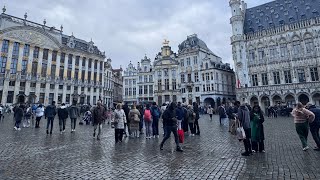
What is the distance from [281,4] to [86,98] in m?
51.0

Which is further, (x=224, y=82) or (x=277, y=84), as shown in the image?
(x=224, y=82)

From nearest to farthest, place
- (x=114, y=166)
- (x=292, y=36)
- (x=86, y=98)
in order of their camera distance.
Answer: (x=114, y=166) → (x=292, y=36) → (x=86, y=98)

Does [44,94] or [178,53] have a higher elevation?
[178,53]

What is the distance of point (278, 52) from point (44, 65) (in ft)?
164

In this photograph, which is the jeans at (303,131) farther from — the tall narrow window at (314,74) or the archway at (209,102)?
the archway at (209,102)

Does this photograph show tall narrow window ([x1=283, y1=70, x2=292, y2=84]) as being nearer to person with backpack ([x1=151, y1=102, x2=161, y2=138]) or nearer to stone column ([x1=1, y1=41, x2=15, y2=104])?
person with backpack ([x1=151, y1=102, x2=161, y2=138])

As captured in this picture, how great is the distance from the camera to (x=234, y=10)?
48.4 meters

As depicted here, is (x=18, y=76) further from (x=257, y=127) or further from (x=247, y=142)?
(x=257, y=127)

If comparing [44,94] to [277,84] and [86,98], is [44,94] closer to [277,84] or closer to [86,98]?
[86,98]

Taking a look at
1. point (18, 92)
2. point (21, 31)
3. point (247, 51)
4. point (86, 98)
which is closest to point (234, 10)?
point (247, 51)

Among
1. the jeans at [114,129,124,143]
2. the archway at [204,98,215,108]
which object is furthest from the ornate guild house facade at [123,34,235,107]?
the jeans at [114,129,124,143]

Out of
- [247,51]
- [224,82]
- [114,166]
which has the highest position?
[247,51]

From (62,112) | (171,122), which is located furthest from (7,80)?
(171,122)

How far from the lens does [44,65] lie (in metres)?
45.9
